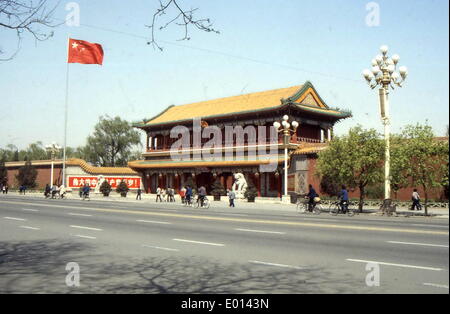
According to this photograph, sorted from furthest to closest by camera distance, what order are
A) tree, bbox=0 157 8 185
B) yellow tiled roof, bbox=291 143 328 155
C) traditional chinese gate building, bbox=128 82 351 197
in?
tree, bbox=0 157 8 185 → traditional chinese gate building, bbox=128 82 351 197 → yellow tiled roof, bbox=291 143 328 155

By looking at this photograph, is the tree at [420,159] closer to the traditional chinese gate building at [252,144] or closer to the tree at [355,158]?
the tree at [355,158]

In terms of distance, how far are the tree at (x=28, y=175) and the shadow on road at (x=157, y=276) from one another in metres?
59.5

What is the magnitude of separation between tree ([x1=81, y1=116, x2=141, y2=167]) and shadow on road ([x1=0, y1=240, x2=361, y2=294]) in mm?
73420

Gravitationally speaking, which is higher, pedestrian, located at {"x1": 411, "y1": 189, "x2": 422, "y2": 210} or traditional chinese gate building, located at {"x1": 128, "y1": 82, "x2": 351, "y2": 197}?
traditional chinese gate building, located at {"x1": 128, "y1": 82, "x2": 351, "y2": 197}

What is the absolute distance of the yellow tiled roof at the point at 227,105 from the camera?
46156 mm

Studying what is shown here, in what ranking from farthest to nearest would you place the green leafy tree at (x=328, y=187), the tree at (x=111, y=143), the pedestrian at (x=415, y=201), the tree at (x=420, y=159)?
the tree at (x=111, y=143) < the green leafy tree at (x=328, y=187) < the pedestrian at (x=415, y=201) < the tree at (x=420, y=159)

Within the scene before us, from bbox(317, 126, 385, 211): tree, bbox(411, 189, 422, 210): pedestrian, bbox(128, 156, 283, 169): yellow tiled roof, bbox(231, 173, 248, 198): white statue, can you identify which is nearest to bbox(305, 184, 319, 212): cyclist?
bbox(317, 126, 385, 211): tree

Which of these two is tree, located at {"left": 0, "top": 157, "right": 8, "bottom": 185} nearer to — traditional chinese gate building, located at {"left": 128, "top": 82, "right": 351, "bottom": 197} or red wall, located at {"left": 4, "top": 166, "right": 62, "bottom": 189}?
red wall, located at {"left": 4, "top": 166, "right": 62, "bottom": 189}

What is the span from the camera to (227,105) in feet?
169

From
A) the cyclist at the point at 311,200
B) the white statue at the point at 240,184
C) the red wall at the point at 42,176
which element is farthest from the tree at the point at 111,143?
the cyclist at the point at 311,200

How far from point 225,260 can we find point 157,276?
1.97 m

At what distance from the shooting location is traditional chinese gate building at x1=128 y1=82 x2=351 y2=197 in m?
42.2
